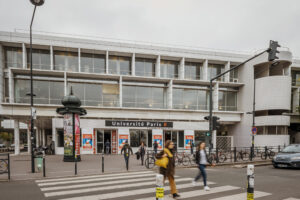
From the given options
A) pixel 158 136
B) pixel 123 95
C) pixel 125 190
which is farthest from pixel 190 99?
pixel 125 190

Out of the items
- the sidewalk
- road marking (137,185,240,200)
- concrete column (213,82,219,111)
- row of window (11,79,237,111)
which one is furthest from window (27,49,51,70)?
road marking (137,185,240,200)

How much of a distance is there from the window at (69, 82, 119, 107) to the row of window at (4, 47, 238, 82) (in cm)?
217

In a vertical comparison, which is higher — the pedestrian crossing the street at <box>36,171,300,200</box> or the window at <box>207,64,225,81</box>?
the window at <box>207,64,225,81</box>

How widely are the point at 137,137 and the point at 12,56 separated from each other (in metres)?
18.9

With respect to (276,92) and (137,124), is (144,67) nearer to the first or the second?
(137,124)

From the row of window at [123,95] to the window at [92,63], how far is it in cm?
218

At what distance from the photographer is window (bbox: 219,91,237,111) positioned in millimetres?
29672

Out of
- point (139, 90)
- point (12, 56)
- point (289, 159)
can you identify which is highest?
point (12, 56)

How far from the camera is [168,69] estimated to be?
28438mm

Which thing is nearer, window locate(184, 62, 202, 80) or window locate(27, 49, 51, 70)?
window locate(27, 49, 51, 70)

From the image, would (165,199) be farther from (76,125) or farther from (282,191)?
(76,125)

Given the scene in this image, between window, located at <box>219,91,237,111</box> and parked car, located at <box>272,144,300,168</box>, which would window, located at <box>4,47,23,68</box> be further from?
parked car, located at <box>272,144,300,168</box>

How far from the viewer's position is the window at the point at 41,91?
77.8 ft

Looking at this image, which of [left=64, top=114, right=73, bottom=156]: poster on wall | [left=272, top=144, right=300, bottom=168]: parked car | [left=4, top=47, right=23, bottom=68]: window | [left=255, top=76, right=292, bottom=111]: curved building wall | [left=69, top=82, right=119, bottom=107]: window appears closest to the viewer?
[left=272, top=144, right=300, bottom=168]: parked car
